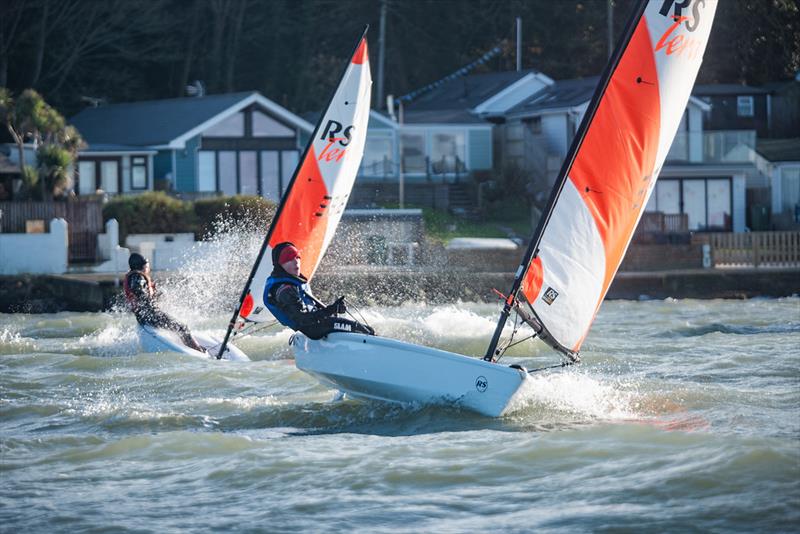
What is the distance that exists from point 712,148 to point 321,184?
20612 millimetres

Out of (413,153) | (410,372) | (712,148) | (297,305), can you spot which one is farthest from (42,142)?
(410,372)

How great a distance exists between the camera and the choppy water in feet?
26.5

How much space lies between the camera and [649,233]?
86.2ft

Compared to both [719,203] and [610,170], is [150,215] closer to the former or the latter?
[719,203]

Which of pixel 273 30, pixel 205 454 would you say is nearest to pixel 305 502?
pixel 205 454

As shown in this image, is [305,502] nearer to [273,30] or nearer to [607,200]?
[607,200]

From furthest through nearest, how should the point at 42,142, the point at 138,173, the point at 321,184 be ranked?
the point at 138,173, the point at 42,142, the point at 321,184

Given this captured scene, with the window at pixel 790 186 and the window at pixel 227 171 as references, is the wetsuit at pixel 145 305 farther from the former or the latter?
the window at pixel 790 186

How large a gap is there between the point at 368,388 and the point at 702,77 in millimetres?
36585

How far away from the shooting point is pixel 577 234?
34.4 ft

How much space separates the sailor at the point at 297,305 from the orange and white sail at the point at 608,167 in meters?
1.53

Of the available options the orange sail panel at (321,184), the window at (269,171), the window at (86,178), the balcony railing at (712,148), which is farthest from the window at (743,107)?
the orange sail panel at (321,184)

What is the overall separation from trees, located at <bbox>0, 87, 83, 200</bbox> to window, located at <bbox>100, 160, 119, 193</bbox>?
341 centimetres

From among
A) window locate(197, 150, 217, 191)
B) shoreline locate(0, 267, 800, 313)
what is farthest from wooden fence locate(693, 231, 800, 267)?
window locate(197, 150, 217, 191)
